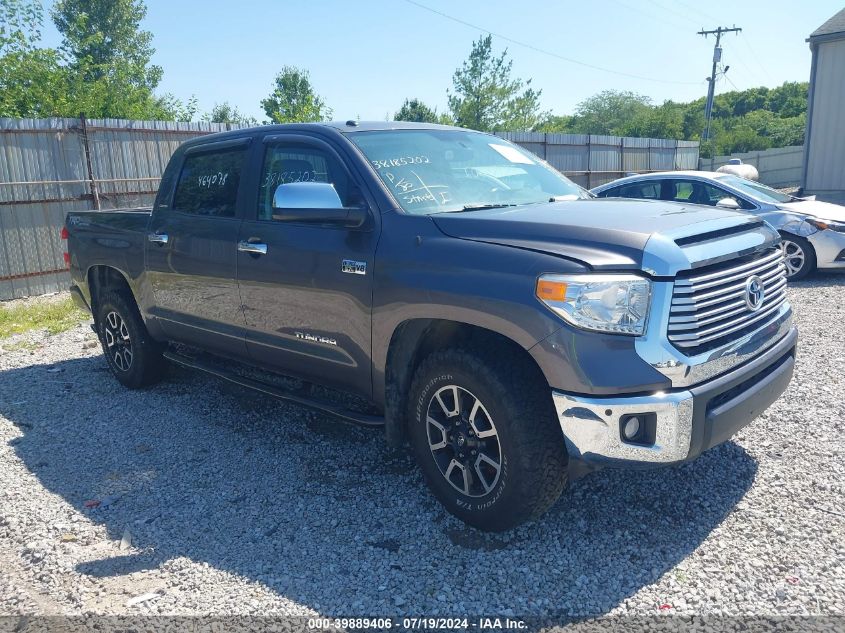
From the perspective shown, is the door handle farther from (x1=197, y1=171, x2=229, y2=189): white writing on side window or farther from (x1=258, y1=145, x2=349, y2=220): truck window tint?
(x1=197, y1=171, x2=229, y2=189): white writing on side window

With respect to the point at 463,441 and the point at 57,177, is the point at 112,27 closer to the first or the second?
the point at 57,177

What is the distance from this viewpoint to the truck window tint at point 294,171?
390 cm

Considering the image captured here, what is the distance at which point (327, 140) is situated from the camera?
13.2ft

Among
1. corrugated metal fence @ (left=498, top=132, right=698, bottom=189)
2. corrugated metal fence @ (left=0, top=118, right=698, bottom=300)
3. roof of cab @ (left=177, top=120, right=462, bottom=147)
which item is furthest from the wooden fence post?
corrugated metal fence @ (left=498, top=132, right=698, bottom=189)

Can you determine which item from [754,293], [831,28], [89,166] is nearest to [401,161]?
[754,293]

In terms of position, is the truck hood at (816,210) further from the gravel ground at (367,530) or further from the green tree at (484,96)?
the green tree at (484,96)

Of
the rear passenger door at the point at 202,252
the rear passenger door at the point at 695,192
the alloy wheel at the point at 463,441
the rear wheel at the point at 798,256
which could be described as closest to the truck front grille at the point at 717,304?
the alloy wheel at the point at 463,441

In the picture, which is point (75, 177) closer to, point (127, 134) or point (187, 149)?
point (127, 134)

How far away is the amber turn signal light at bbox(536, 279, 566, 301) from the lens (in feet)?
9.25

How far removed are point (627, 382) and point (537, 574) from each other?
969mm

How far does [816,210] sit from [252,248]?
8060 mm

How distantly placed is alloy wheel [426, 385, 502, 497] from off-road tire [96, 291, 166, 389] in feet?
10.5

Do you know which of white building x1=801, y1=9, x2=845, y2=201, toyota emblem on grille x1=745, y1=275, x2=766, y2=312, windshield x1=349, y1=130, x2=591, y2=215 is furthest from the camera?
white building x1=801, y1=9, x2=845, y2=201

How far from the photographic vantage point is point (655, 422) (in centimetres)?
278
